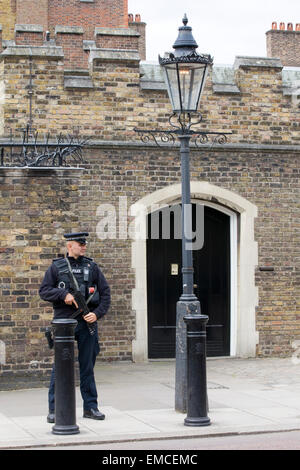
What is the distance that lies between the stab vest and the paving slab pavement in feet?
4.40

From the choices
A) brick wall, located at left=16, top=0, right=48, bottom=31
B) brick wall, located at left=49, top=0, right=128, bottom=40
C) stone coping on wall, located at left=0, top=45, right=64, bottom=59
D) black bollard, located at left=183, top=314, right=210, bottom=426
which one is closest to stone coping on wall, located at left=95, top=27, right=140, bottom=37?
stone coping on wall, located at left=0, top=45, right=64, bottom=59

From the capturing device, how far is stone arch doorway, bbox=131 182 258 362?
1491cm

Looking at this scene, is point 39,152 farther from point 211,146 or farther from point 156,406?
point 156,406

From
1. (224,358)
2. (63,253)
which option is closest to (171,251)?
(224,358)

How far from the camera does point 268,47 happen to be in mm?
31266

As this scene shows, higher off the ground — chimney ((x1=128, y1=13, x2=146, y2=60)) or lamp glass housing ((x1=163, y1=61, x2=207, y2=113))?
chimney ((x1=128, y1=13, x2=146, y2=60))

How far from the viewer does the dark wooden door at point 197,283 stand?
50.5 ft

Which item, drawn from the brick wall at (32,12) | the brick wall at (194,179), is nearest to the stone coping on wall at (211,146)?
the brick wall at (194,179)

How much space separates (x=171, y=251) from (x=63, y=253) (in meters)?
3.79

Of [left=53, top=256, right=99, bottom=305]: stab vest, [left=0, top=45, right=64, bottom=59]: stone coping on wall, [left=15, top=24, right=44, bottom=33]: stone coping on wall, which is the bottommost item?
[left=53, top=256, right=99, bottom=305]: stab vest

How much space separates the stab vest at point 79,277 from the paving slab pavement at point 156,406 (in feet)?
4.40

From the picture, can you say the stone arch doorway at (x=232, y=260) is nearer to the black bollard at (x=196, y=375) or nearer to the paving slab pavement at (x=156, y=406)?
the paving slab pavement at (x=156, y=406)

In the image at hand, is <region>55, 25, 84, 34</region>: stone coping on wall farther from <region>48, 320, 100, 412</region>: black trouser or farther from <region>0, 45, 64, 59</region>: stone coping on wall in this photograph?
<region>48, 320, 100, 412</region>: black trouser
